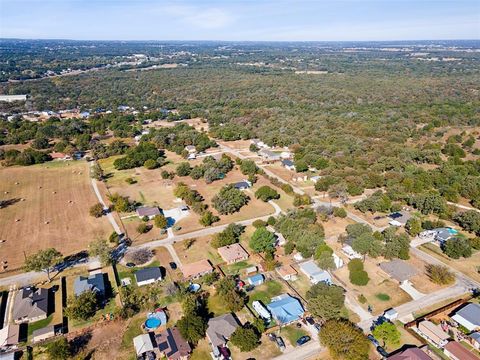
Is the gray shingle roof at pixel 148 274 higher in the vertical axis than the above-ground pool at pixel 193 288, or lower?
higher

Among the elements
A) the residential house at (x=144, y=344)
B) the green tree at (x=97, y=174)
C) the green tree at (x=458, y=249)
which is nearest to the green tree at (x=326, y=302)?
the residential house at (x=144, y=344)

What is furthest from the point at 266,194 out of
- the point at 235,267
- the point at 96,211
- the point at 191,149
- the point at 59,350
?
the point at 59,350

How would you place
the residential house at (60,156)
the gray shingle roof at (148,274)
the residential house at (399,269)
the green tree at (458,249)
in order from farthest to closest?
the residential house at (60,156) < the green tree at (458,249) < the residential house at (399,269) < the gray shingle roof at (148,274)

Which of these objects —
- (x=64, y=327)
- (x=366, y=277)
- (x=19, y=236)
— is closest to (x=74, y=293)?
(x=64, y=327)

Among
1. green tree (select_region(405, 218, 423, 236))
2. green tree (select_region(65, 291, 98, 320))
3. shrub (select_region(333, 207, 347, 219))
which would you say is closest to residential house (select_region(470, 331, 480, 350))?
green tree (select_region(405, 218, 423, 236))

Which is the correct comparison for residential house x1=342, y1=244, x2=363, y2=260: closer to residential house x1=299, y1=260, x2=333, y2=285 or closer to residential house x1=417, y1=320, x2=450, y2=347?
residential house x1=299, y1=260, x2=333, y2=285

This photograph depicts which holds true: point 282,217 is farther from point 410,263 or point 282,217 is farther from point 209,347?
point 209,347

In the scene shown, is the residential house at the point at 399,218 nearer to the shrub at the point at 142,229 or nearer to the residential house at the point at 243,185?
the residential house at the point at 243,185
